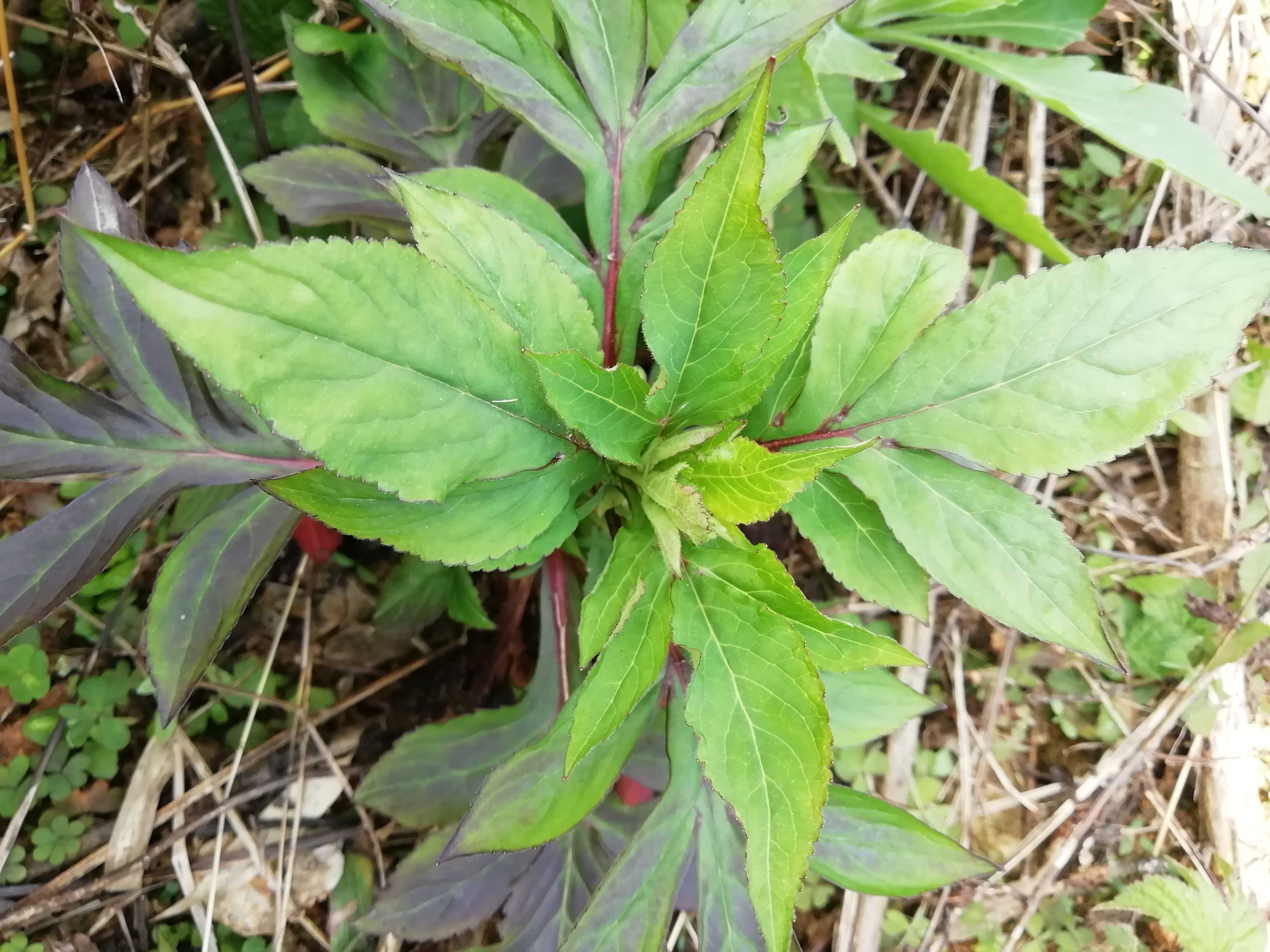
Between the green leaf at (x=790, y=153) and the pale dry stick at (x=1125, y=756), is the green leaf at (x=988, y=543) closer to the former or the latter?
the green leaf at (x=790, y=153)

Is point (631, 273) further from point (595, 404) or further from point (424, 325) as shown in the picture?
point (424, 325)

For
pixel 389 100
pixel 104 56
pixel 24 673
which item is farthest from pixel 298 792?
pixel 104 56

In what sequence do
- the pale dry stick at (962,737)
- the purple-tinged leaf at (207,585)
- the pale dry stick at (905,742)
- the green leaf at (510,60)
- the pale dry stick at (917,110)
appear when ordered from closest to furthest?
the green leaf at (510,60) → the purple-tinged leaf at (207,585) → the pale dry stick at (905,742) → the pale dry stick at (962,737) → the pale dry stick at (917,110)

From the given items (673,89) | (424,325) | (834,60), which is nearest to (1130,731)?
(834,60)

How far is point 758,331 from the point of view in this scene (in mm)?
850

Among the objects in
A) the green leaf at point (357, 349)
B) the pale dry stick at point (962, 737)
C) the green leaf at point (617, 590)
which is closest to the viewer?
the green leaf at point (357, 349)

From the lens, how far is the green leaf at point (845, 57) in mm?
1535

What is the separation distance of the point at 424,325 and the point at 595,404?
7.8 inches

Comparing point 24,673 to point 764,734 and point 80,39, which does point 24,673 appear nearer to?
point 80,39

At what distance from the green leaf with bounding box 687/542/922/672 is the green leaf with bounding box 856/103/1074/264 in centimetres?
95

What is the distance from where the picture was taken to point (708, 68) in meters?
1.05

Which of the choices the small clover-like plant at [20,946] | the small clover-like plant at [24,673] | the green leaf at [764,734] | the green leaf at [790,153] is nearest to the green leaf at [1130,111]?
the green leaf at [790,153]

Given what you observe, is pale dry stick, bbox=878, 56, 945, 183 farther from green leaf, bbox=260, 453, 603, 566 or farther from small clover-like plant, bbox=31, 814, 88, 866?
small clover-like plant, bbox=31, 814, 88, 866

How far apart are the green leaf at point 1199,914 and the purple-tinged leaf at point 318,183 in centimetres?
200
